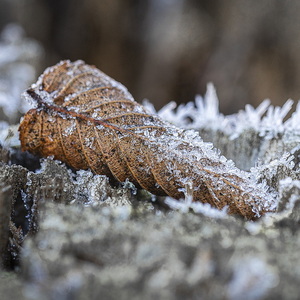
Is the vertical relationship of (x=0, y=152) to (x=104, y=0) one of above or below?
below

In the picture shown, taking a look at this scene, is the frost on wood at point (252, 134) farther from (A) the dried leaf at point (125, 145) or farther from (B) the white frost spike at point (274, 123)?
(A) the dried leaf at point (125, 145)

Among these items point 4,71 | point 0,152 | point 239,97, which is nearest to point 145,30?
point 239,97

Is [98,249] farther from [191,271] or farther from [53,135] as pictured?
[53,135]

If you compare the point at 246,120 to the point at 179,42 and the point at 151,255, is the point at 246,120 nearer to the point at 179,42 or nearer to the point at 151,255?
the point at 151,255

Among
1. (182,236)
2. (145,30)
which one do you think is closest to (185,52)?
(145,30)

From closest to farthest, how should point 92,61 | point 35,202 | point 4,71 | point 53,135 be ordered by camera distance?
point 35,202 < point 53,135 < point 4,71 < point 92,61

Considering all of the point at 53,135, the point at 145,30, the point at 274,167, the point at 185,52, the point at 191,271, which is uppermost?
the point at 145,30

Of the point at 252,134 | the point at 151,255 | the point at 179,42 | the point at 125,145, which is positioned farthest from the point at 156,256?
the point at 179,42

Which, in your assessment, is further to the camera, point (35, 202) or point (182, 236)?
point (35, 202)

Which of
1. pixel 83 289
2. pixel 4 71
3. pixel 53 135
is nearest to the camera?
pixel 83 289
